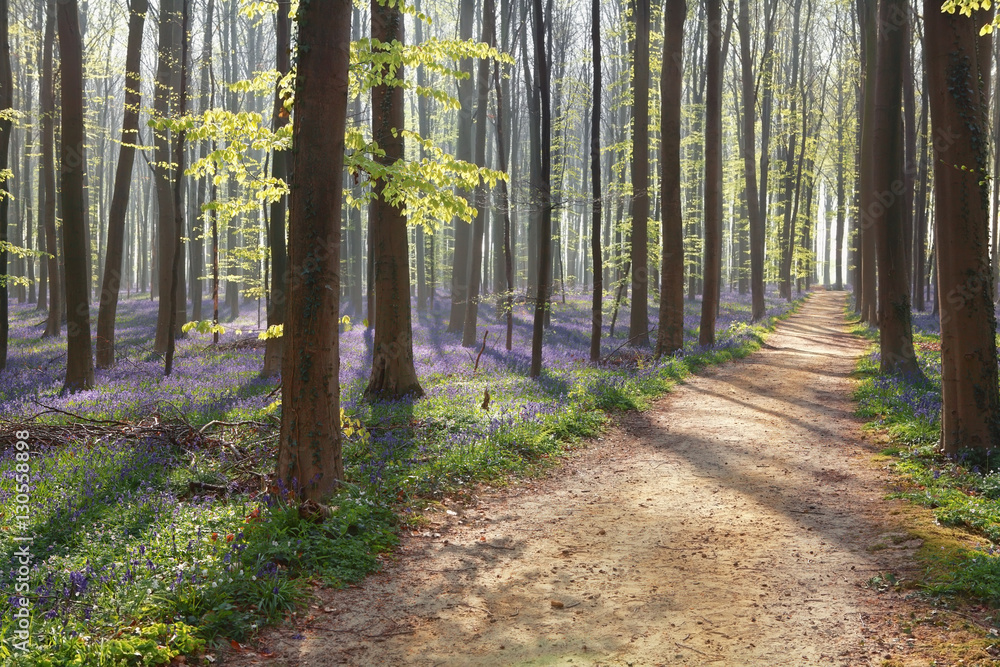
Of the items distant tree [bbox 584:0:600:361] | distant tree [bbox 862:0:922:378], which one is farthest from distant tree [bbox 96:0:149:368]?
distant tree [bbox 862:0:922:378]

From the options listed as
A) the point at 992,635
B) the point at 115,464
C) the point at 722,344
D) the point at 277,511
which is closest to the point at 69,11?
the point at 115,464

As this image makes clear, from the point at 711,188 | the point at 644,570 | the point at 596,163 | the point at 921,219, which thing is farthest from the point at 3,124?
the point at 921,219

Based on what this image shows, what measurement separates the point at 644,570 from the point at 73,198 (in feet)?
39.5

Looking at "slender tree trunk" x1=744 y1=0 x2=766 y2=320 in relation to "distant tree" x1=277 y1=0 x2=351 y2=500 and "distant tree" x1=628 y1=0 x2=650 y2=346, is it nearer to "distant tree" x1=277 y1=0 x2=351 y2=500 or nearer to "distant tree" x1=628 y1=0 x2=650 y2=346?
"distant tree" x1=628 y1=0 x2=650 y2=346

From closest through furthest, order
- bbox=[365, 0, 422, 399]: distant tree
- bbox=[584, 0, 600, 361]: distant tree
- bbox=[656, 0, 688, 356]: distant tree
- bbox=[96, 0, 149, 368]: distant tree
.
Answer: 1. bbox=[365, 0, 422, 399]: distant tree
2. bbox=[584, 0, 600, 361]: distant tree
3. bbox=[96, 0, 149, 368]: distant tree
4. bbox=[656, 0, 688, 356]: distant tree

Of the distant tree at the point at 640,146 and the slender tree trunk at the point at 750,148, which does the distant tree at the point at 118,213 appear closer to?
the distant tree at the point at 640,146

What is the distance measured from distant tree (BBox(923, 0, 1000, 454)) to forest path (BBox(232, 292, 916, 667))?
1262 millimetres

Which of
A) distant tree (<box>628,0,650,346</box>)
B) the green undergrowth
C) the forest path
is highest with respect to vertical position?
distant tree (<box>628,0,650,346</box>)

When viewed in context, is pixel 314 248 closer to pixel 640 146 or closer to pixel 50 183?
pixel 640 146

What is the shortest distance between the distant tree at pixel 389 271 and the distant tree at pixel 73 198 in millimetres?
5691

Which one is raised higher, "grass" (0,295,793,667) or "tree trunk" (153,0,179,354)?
"tree trunk" (153,0,179,354)

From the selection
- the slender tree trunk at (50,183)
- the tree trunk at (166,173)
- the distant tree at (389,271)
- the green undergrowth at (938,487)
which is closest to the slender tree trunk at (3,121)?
the tree trunk at (166,173)

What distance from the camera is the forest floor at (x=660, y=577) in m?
3.96

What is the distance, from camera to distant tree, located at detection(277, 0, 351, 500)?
561 centimetres
